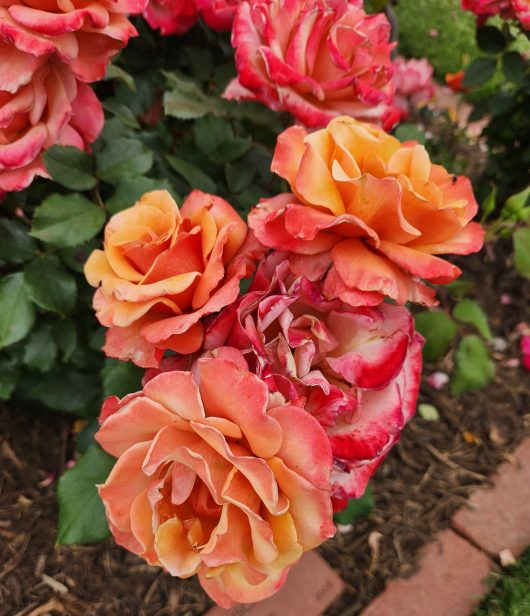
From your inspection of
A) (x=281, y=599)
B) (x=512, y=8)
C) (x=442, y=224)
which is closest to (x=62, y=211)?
(x=442, y=224)

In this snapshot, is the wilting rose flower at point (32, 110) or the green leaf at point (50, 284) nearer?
the wilting rose flower at point (32, 110)

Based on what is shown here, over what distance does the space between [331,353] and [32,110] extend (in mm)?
442

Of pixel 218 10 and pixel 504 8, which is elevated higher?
pixel 504 8

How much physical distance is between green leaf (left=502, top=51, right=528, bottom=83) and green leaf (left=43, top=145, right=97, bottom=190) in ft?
3.35

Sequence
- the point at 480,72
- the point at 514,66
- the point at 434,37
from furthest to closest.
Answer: the point at 434,37 → the point at 480,72 → the point at 514,66

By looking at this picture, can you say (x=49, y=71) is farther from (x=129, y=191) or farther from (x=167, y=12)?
(x=167, y=12)

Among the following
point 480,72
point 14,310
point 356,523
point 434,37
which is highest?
point 480,72

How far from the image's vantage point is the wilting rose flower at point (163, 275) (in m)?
0.53

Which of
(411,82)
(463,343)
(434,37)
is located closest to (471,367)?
(463,343)

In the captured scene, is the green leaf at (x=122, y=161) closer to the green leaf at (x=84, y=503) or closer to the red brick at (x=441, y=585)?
the green leaf at (x=84, y=503)

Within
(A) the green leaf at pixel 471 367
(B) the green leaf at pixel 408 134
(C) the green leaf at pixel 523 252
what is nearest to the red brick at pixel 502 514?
(A) the green leaf at pixel 471 367

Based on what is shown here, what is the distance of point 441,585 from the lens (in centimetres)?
119

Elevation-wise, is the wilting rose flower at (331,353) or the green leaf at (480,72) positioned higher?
the green leaf at (480,72)

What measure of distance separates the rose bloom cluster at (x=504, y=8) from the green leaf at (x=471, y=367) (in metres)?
0.58
